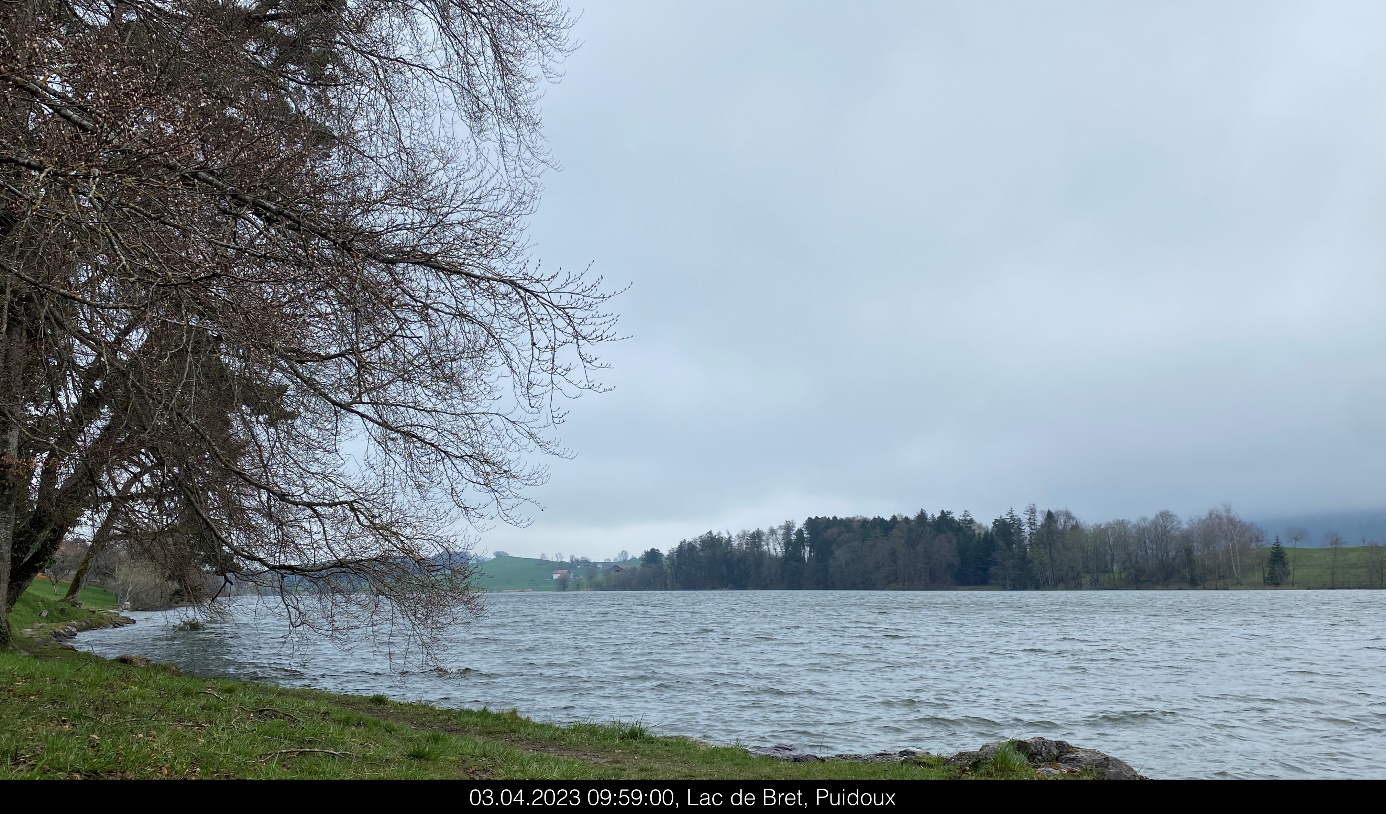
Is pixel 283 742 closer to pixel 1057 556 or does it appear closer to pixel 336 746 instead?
pixel 336 746

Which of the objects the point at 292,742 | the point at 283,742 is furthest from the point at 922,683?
the point at 283,742

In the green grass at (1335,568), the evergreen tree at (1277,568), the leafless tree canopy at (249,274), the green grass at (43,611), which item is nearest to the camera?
A: the leafless tree canopy at (249,274)

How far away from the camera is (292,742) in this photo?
8695 mm

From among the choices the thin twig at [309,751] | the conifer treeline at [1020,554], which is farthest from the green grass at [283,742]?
the conifer treeline at [1020,554]

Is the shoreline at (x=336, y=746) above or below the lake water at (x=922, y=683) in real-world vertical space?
above

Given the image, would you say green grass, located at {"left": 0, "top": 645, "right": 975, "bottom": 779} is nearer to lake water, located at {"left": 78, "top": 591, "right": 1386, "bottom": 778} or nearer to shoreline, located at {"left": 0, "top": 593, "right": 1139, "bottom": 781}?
shoreline, located at {"left": 0, "top": 593, "right": 1139, "bottom": 781}

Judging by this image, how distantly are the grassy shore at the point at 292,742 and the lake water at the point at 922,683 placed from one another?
1805mm

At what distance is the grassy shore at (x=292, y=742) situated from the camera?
675 cm

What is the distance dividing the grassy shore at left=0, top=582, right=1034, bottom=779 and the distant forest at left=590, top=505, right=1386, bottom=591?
133793 millimetres

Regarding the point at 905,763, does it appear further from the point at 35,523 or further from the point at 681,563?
the point at 681,563

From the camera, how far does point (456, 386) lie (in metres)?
9.48

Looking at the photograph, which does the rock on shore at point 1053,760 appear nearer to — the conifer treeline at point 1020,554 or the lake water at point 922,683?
the lake water at point 922,683
